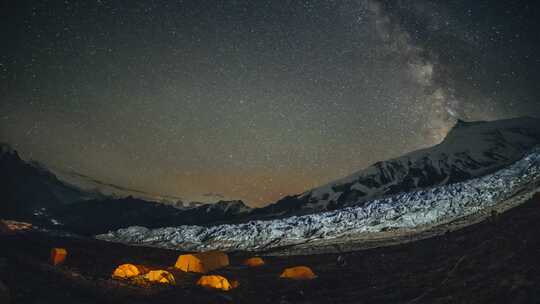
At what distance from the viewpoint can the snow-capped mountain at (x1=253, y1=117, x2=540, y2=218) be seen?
3917 inches

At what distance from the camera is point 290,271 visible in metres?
22.0

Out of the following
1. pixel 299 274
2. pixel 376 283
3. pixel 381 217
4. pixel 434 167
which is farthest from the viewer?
pixel 434 167

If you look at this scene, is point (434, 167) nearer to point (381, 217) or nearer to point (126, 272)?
point (381, 217)

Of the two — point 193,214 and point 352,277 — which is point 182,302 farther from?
point 193,214

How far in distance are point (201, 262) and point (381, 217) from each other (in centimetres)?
3592

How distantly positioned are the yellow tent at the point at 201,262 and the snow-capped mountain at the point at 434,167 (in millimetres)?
80094

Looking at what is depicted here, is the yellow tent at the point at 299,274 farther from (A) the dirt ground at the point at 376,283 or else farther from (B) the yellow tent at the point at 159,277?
(B) the yellow tent at the point at 159,277

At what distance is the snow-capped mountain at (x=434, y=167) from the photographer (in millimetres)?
99500

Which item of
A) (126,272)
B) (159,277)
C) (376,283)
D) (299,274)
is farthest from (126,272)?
(376,283)

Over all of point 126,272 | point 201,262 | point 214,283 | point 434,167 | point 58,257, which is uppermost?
point 434,167

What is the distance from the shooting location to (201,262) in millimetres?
27375

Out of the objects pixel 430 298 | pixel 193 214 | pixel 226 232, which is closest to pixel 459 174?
pixel 226 232

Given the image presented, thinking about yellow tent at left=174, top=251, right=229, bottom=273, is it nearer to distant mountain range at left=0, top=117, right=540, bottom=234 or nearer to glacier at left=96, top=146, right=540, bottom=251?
glacier at left=96, top=146, right=540, bottom=251

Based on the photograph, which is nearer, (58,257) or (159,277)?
(159,277)
